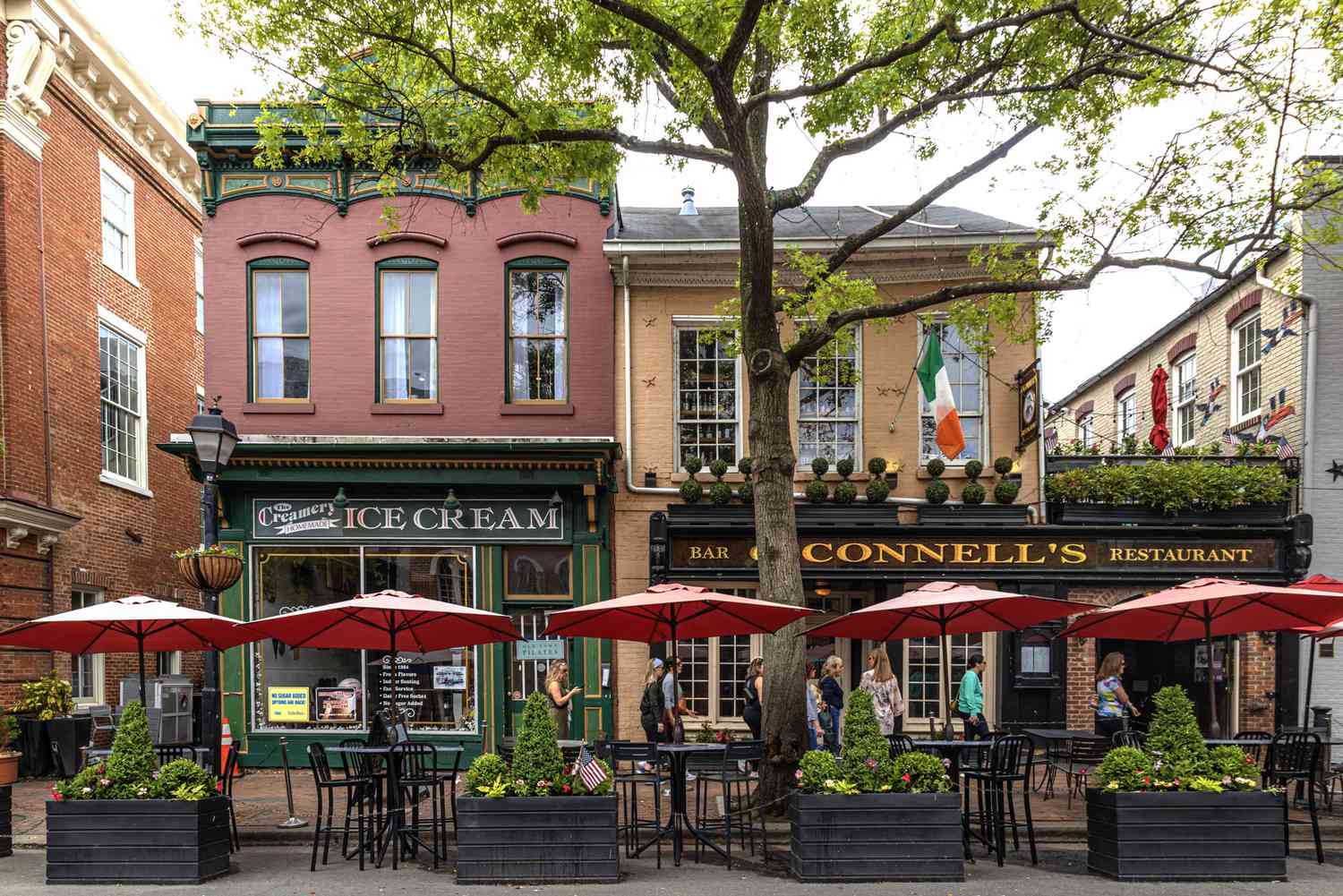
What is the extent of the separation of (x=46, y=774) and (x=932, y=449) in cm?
1356

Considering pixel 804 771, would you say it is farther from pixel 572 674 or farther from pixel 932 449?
pixel 932 449

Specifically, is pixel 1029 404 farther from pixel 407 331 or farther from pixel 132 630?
pixel 132 630

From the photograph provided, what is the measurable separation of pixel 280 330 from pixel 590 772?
31.7 feet

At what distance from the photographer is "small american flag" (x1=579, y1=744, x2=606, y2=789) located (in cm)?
880

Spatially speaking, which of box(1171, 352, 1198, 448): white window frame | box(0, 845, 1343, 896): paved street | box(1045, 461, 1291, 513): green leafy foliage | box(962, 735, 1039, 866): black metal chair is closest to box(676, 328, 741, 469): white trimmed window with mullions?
box(1045, 461, 1291, 513): green leafy foliage

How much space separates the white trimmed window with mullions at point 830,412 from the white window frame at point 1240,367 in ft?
21.8

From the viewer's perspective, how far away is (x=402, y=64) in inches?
483

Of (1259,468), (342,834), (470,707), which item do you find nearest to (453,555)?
(470,707)

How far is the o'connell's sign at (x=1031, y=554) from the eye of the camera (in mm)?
15070

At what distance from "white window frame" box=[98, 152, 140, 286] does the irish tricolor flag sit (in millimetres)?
13577

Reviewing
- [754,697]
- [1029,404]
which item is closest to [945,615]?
[754,697]

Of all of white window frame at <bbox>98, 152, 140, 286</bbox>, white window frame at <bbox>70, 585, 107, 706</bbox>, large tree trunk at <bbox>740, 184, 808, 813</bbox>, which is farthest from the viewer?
white window frame at <bbox>98, 152, 140, 286</bbox>

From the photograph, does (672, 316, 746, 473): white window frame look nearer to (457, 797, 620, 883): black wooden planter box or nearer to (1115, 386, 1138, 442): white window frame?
(457, 797, 620, 883): black wooden planter box

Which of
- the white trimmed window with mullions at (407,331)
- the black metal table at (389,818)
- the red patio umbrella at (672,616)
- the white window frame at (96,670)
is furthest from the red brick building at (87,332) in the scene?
the red patio umbrella at (672,616)
